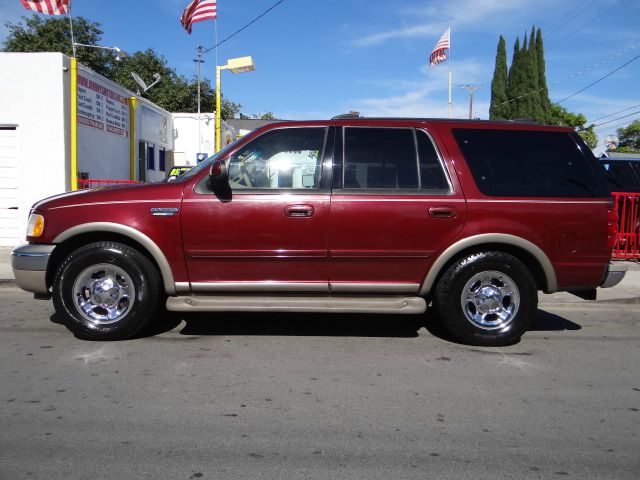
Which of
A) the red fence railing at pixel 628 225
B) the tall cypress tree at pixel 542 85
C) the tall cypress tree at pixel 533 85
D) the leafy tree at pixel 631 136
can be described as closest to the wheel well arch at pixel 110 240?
the red fence railing at pixel 628 225

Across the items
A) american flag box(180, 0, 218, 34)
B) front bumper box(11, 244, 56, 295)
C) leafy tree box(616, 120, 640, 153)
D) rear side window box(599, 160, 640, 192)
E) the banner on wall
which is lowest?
front bumper box(11, 244, 56, 295)

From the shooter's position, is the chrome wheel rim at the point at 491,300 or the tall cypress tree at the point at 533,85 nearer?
the chrome wheel rim at the point at 491,300

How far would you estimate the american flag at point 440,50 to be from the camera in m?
27.6

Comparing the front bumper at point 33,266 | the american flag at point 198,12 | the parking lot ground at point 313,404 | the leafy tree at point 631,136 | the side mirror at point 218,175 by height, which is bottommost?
the parking lot ground at point 313,404

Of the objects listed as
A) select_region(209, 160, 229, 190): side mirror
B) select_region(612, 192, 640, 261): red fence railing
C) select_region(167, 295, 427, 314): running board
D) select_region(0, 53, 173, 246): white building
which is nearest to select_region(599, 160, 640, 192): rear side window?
select_region(612, 192, 640, 261): red fence railing

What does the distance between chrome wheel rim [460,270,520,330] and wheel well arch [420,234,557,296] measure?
240 millimetres

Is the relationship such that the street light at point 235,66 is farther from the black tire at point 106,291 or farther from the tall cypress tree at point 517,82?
the tall cypress tree at point 517,82

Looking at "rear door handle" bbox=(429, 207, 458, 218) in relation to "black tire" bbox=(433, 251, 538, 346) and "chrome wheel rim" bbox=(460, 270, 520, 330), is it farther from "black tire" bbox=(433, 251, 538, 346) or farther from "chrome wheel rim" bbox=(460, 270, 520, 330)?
"chrome wheel rim" bbox=(460, 270, 520, 330)

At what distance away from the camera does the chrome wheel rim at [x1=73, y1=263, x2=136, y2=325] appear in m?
4.98

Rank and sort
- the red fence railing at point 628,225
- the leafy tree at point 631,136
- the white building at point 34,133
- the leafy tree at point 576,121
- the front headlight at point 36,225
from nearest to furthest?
the front headlight at point 36,225
the red fence railing at point 628,225
the white building at point 34,133
the leafy tree at point 576,121
the leafy tree at point 631,136

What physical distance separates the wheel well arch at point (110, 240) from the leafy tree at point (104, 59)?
32.7 meters

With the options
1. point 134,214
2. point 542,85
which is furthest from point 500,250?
point 542,85

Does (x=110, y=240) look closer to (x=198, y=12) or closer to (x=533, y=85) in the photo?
(x=198, y=12)

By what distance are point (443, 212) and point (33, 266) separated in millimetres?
3681
